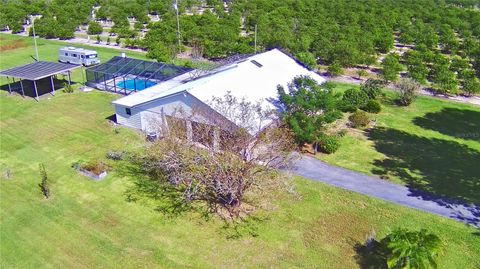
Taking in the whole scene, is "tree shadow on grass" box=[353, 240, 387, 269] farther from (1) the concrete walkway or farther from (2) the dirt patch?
(2) the dirt patch

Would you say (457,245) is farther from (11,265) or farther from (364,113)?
(11,265)

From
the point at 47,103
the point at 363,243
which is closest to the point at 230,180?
the point at 363,243

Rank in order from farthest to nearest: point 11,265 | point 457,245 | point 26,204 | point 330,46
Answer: point 330,46, point 26,204, point 457,245, point 11,265

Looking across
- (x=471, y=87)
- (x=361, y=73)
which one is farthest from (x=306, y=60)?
(x=471, y=87)

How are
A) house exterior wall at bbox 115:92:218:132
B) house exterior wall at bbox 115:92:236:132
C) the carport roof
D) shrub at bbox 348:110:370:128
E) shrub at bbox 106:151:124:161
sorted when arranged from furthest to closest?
the carport roof < shrub at bbox 348:110:370:128 < house exterior wall at bbox 115:92:218:132 < shrub at bbox 106:151:124:161 < house exterior wall at bbox 115:92:236:132

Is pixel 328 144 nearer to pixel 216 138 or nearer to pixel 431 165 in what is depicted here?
pixel 431 165

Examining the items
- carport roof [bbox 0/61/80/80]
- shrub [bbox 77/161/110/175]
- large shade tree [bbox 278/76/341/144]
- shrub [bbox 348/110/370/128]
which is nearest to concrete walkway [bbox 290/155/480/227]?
large shade tree [bbox 278/76/341/144]
